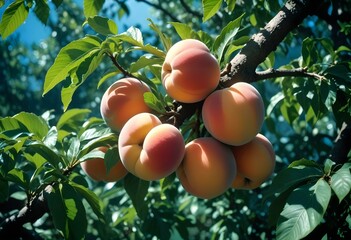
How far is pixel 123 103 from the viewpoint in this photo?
886 mm

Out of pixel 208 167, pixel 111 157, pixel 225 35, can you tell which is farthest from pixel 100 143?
pixel 225 35

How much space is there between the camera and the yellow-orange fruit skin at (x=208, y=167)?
0.79 m

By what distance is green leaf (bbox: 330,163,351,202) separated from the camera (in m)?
0.73

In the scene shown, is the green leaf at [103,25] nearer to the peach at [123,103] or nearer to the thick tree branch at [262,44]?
the peach at [123,103]

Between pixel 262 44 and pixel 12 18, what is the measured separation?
2.43ft

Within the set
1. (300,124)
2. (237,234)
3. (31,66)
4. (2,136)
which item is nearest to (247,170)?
(2,136)

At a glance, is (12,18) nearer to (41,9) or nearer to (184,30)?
(41,9)

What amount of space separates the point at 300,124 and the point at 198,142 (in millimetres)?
2065

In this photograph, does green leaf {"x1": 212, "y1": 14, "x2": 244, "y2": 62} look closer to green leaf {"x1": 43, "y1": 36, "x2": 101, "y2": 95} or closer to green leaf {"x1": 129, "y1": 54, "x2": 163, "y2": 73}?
green leaf {"x1": 129, "y1": 54, "x2": 163, "y2": 73}

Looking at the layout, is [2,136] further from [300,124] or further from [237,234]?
[300,124]

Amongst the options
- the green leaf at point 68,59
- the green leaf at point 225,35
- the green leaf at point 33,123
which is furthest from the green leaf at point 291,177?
the green leaf at point 33,123

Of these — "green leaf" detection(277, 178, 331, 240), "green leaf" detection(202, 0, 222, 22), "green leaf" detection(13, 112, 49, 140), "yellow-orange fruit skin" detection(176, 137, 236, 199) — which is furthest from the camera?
"green leaf" detection(13, 112, 49, 140)

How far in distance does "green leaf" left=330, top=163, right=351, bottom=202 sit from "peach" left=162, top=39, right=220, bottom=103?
35cm

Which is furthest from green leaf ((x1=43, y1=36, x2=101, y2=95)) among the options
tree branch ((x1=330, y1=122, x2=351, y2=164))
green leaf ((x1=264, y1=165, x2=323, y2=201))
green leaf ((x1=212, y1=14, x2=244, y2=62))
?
tree branch ((x1=330, y1=122, x2=351, y2=164))
